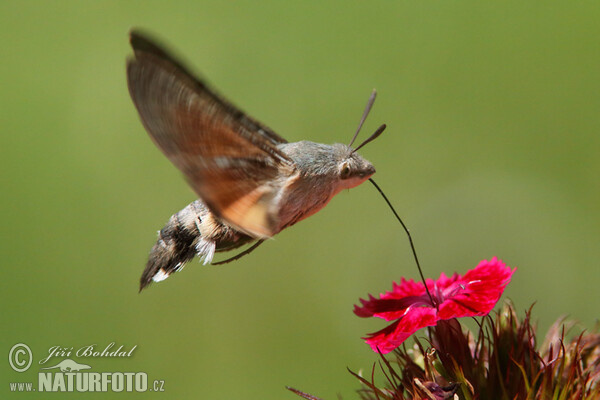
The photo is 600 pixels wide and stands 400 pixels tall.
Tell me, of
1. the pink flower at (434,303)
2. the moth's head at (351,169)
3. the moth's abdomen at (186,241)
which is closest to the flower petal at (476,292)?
the pink flower at (434,303)

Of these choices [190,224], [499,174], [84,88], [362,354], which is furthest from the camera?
[84,88]

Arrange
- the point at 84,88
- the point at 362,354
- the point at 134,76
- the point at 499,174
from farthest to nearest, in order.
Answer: the point at 84,88 < the point at 499,174 < the point at 362,354 < the point at 134,76

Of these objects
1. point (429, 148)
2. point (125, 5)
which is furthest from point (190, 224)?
point (125, 5)

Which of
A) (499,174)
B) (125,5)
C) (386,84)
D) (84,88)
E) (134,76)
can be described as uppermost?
(125,5)

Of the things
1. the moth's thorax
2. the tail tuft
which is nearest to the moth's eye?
the moth's thorax

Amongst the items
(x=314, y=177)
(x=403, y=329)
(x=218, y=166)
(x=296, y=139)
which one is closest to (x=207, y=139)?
(x=218, y=166)

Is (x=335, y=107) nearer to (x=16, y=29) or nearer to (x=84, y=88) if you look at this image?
(x=84, y=88)

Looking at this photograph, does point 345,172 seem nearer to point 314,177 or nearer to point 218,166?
point 314,177

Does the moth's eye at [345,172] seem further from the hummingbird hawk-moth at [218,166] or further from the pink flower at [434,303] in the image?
the pink flower at [434,303]
